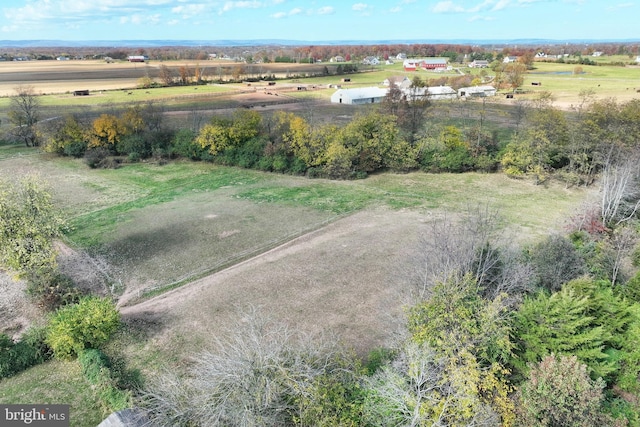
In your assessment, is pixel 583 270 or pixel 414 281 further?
pixel 583 270

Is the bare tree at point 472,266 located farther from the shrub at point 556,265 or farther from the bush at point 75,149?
the bush at point 75,149

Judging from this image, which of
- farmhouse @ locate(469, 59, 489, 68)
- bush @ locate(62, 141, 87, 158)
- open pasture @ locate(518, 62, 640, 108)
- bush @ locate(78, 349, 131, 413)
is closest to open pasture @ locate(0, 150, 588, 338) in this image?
bush @ locate(62, 141, 87, 158)

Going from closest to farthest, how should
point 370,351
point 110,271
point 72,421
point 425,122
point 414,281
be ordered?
point 72,421 → point 370,351 → point 414,281 → point 110,271 → point 425,122

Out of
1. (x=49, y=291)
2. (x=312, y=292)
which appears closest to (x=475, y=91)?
(x=312, y=292)

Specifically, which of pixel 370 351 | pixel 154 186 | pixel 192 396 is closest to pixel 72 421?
pixel 192 396

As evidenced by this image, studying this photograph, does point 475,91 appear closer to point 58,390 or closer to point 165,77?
point 165,77

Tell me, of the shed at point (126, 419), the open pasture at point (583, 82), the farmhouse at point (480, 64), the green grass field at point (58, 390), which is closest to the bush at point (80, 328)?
the green grass field at point (58, 390)

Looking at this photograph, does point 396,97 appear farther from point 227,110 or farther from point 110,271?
point 110,271
